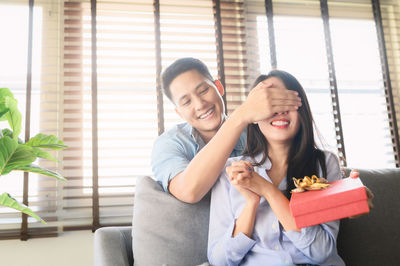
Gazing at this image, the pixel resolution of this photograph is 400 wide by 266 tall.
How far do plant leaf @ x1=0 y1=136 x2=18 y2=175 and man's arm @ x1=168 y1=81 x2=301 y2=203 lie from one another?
29.2 inches

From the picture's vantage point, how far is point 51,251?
218 cm

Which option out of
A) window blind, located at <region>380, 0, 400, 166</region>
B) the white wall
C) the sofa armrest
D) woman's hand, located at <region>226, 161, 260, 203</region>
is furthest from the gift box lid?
window blind, located at <region>380, 0, 400, 166</region>

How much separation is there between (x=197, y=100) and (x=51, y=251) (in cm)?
152

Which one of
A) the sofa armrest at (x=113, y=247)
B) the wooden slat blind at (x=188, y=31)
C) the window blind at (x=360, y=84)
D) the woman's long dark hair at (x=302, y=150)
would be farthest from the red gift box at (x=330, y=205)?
the window blind at (x=360, y=84)

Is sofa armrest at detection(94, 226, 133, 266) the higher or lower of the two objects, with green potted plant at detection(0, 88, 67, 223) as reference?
lower

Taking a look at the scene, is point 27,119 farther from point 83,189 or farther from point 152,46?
point 152,46

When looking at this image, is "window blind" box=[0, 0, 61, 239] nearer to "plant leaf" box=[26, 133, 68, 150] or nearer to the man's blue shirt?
"plant leaf" box=[26, 133, 68, 150]

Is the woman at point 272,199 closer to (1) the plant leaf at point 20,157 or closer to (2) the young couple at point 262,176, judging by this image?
(2) the young couple at point 262,176

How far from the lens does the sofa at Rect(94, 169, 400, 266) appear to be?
3.73 ft

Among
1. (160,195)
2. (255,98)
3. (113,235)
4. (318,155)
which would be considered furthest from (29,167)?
(318,155)

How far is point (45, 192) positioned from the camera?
229cm

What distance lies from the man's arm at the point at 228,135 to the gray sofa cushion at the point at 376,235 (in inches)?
23.4

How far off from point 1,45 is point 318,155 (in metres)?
2.32

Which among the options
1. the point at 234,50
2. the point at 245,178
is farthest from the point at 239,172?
the point at 234,50
